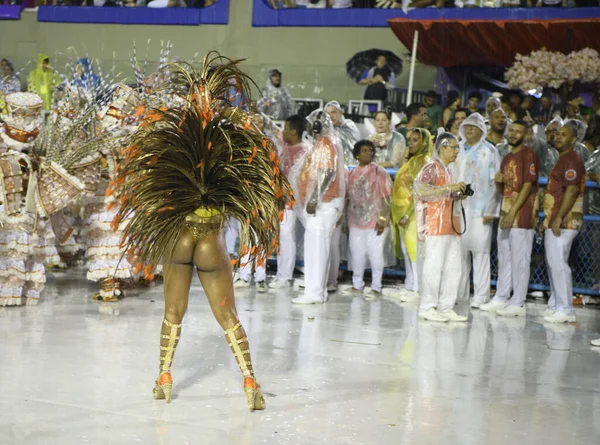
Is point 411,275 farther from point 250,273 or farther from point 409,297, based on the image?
point 250,273

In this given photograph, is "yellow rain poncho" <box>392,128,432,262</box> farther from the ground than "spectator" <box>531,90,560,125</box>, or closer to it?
closer to it

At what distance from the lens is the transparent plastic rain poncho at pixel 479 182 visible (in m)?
8.68

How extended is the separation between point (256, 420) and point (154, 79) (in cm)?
420

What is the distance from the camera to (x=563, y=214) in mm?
8180

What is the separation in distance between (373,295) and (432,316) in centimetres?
133

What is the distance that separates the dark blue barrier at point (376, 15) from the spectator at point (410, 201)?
17.8 ft

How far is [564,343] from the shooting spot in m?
7.46

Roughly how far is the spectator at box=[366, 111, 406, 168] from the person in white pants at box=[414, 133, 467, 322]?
203cm

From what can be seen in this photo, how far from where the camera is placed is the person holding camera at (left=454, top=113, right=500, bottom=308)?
28.5 ft

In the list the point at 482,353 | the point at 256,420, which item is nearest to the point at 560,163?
the point at 482,353

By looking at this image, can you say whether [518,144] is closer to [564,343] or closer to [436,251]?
[436,251]

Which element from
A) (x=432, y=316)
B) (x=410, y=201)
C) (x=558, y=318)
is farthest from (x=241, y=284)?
Answer: (x=558, y=318)

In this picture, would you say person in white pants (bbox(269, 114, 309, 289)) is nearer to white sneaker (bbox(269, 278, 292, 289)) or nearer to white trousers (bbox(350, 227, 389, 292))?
white sneaker (bbox(269, 278, 292, 289))

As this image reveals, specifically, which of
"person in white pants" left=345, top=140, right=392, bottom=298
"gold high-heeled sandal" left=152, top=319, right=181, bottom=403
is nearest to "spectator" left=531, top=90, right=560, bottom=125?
"person in white pants" left=345, top=140, right=392, bottom=298
